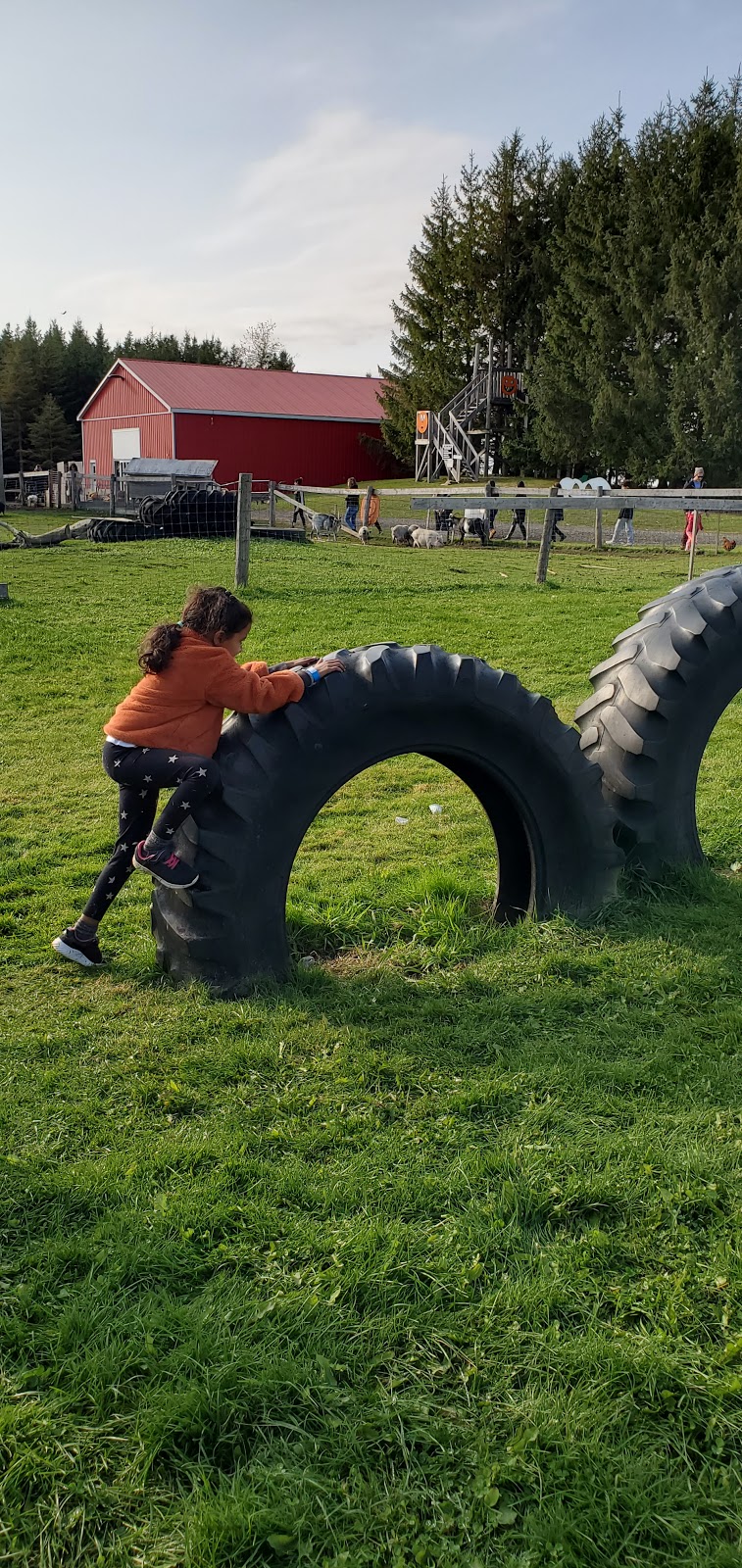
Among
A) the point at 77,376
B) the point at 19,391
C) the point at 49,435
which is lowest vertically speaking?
the point at 49,435

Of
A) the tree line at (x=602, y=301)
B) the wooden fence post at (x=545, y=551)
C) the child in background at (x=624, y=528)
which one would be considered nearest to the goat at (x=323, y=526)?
the child in background at (x=624, y=528)

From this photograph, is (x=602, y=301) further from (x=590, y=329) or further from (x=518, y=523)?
(x=518, y=523)

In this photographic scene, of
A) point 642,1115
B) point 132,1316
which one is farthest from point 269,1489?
point 642,1115

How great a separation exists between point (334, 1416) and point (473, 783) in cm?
287

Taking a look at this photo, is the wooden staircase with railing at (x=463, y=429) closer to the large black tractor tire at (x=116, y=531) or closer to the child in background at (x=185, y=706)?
the large black tractor tire at (x=116, y=531)

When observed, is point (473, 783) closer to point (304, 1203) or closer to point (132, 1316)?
point (304, 1203)

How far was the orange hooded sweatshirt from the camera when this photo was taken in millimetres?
3994

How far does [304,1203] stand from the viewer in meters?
2.84

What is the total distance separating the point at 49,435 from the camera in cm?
6919

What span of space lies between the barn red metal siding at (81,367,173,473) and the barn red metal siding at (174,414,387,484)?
1.09 metres

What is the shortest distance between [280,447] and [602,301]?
556 inches

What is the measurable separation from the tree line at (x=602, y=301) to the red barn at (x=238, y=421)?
2366 mm

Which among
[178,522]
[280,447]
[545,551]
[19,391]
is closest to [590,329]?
[280,447]

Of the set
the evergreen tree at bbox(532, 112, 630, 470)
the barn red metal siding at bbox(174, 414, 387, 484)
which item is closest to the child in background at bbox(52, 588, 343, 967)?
the evergreen tree at bbox(532, 112, 630, 470)
